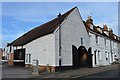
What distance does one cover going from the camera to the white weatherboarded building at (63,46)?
1998 centimetres

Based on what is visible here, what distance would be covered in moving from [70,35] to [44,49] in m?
3.97

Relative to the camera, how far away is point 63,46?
20.8m

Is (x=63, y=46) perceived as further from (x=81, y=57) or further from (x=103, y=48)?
(x=103, y=48)

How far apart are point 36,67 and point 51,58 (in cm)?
313

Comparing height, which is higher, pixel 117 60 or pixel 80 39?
pixel 80 39

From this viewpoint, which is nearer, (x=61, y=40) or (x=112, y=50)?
(x=61, y=40)

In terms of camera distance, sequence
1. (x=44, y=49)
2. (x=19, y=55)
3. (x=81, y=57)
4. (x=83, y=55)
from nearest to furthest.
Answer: (x=44, y=49), (x=81, y=57), (x=83, y=55), (x=19, y=55)

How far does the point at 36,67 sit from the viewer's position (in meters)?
17.0

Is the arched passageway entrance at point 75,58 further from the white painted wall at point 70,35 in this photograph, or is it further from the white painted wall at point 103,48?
the white painted wall at point 103,48

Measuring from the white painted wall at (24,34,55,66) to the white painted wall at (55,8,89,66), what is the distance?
1.93 feet

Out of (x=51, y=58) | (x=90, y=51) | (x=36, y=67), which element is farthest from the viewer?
(x=90, y=51)

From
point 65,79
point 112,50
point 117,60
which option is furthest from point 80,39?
point 117,60

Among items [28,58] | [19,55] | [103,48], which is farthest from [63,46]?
[103,48]

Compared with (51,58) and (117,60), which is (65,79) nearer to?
(51,58)
